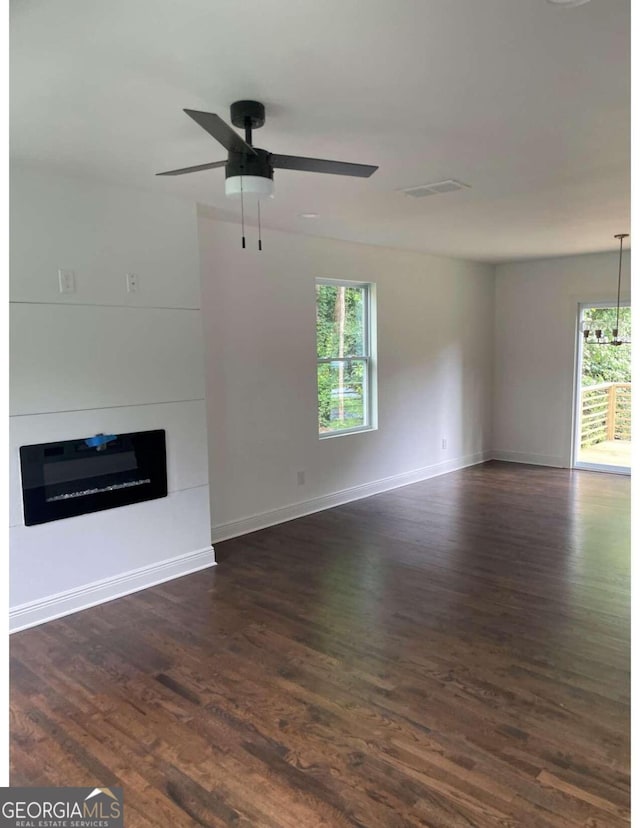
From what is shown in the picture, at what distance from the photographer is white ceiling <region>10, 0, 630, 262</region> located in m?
1.79

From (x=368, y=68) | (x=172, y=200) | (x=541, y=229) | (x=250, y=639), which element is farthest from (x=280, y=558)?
(x=541, y=229)

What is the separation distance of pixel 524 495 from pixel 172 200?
442 centimetres

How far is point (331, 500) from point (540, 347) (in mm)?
3684

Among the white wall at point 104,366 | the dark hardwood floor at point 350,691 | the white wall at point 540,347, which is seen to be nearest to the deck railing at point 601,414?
the white wall at point 540,347

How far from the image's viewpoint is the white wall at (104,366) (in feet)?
10.8

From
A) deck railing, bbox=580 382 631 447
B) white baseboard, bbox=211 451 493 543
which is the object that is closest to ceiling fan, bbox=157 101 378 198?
white baseboard, bbox=211 451 493 543

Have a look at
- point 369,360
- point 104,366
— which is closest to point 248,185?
point 104,366

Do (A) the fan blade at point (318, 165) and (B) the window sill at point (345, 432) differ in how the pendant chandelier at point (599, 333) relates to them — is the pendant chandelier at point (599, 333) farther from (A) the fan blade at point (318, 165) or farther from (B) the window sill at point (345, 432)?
(A) the fan blade at point (318, 165)

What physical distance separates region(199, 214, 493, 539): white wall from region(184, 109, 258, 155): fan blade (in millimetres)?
2378

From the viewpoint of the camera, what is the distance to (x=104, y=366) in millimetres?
3641

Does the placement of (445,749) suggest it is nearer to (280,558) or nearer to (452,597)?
(452,597)

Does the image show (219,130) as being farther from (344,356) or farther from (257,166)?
(344,356)

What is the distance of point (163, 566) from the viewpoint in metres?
4.02

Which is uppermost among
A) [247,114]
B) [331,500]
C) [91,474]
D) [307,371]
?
[247,114]
